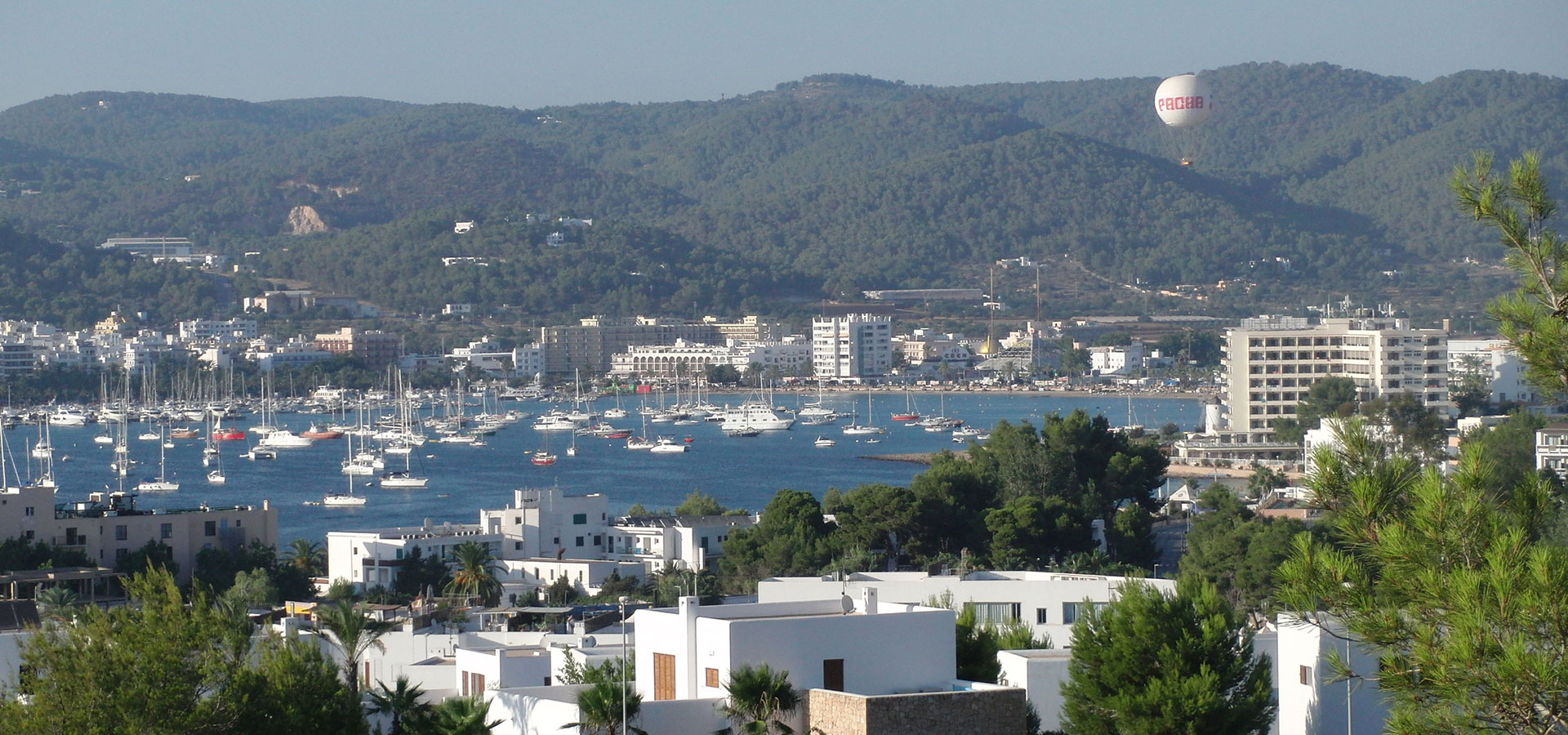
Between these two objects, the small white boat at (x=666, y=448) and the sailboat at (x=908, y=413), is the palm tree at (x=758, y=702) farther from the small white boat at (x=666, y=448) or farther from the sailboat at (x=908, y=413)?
the sailboat at (x=908, y=413)

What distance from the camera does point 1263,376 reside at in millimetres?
38188

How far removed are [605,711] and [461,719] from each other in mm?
606

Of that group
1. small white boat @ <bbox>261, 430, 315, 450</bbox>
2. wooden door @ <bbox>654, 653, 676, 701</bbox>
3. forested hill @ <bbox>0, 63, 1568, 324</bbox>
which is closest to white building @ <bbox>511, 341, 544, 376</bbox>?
forested hill @ <bbox>0, 63, 1568, 324</bbox>

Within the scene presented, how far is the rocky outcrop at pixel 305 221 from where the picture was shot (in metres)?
123

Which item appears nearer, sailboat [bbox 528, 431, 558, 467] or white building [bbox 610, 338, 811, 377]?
sailboat [bbox 528, 431, 558, 467]

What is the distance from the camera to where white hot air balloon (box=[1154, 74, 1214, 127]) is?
50.1 meters

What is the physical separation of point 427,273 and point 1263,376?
6614 centimetres

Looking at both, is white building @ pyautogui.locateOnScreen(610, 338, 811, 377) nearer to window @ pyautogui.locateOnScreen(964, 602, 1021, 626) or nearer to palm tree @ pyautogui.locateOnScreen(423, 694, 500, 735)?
window @ pyautogui.locateOnScreen(964, 602, 1021, 626)

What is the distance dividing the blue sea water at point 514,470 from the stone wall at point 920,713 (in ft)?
72.3

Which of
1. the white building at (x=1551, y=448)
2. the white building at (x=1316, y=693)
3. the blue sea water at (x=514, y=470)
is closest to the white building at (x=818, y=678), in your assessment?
Result: the white building at (x=1316, y=693)

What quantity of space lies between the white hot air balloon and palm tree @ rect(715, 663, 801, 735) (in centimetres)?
4445

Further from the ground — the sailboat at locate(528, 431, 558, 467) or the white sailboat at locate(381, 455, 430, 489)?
the sailboat at locate(528, 431, 558, 467)

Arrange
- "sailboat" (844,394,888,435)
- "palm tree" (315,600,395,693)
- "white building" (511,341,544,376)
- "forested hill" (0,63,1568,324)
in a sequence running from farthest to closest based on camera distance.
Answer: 1. "forested hill" (0,63,1568,324)
2. "white building" (511,341,544,376)
3. "sailboat" (844,394,888,435)
4. "palm tree" (315,600,395,693)

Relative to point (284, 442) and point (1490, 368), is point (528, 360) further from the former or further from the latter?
point (1490, 368)
